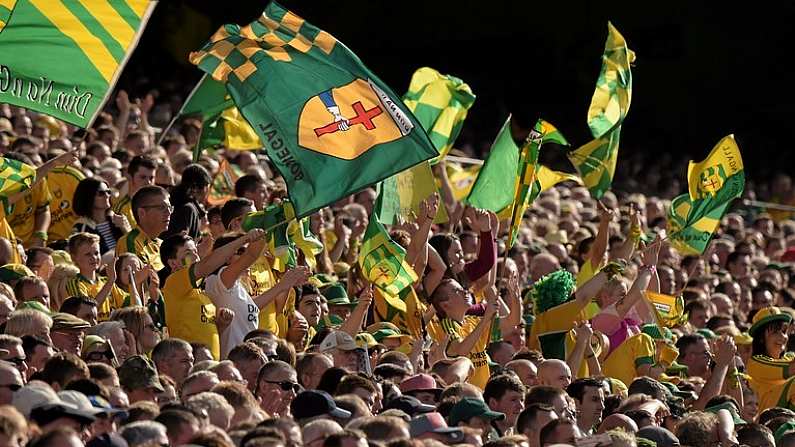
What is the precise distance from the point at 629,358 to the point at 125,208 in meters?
3.20

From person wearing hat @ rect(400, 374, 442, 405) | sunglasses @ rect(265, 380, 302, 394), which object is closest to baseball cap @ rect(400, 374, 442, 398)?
person wearing hat @ rect(400, 374, 442, 405)

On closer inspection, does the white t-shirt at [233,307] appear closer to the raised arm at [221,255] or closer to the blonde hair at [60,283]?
the raised arm at [221,255]

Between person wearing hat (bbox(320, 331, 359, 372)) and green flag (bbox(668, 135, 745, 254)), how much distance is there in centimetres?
462

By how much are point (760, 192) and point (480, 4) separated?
5132 millimetres

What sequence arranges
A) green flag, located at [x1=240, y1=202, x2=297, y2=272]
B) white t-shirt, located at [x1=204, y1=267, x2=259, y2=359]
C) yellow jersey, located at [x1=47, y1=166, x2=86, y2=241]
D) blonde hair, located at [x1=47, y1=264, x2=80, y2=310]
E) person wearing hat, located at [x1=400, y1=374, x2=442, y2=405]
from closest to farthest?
person wearing hat, located at [x1=400, y1=374, x2=442, y2=405]
white t-shirt, located at [x1=204, y1=267, x2=259, y2=359]
blonde hair, located at [x1=47, y1=264, x2=80, y2=310]
green flag, located at [x1=240, y1=202, x2=297, y2=272]
yellow jersey, located at [x1=47, y1=166, x2=86, y2=241]

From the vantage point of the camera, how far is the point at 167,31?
24.3 meters

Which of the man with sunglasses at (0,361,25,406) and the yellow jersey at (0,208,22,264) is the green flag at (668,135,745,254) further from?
the man with sunglasses at (0,361,25,406)

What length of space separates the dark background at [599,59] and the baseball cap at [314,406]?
62.4 feet

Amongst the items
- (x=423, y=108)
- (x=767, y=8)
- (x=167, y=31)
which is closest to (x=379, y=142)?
(x=423, y=108)

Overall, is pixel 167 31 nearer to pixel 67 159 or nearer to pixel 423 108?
pixel 423 108

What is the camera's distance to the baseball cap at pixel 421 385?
8589mm

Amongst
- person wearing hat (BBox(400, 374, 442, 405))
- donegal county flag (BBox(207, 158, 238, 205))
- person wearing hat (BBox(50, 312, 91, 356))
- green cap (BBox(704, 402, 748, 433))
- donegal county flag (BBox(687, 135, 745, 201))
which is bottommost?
donegal county flag (BBox(207, 158, 238, 205))

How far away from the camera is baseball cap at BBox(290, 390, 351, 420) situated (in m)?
7.43

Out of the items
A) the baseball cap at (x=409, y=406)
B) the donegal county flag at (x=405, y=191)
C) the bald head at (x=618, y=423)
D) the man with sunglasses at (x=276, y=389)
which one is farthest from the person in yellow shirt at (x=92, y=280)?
the bald head at (x=618, y=423)
